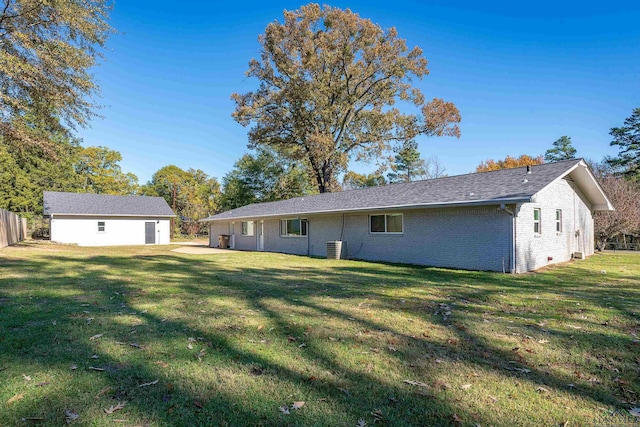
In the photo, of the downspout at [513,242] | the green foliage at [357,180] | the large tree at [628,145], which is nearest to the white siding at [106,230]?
the green foliage at [357,180]

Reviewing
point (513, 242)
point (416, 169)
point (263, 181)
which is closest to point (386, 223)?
point (513, 242)

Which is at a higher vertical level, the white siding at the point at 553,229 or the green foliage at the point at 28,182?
the green foliage at the point at 28,182

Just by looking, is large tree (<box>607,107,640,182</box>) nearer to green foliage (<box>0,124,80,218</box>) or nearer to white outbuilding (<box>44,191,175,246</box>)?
white outbuilding (<box>44,191,175,246</box>)

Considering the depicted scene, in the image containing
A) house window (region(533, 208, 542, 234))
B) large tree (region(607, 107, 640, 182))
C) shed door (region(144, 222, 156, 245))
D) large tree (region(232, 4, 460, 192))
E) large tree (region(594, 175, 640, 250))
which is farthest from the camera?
large tree (region(607, 107, 640, 182))

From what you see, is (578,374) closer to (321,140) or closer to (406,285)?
(406,285)

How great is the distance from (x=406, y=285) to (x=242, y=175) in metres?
34.3

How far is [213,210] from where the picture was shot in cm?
4662

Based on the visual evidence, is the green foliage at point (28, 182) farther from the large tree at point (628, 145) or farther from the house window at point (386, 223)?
the large tree at point (628, 145)

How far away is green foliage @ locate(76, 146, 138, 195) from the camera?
139ft

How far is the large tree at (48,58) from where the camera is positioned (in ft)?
40.7

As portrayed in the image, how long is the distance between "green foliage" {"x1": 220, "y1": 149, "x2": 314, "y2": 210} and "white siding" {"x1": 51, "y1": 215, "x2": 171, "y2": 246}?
1120 centimetres

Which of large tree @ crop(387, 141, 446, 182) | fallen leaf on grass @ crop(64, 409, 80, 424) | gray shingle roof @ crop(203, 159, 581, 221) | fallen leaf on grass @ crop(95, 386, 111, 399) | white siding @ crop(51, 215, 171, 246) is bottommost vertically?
fallen leaf on grass @ crop(64, 409, 80, 424)

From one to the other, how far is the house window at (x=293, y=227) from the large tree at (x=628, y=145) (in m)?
35.4

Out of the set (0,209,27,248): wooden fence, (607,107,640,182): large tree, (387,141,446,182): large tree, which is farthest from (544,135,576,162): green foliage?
(0,209,27,248): wooden fence
